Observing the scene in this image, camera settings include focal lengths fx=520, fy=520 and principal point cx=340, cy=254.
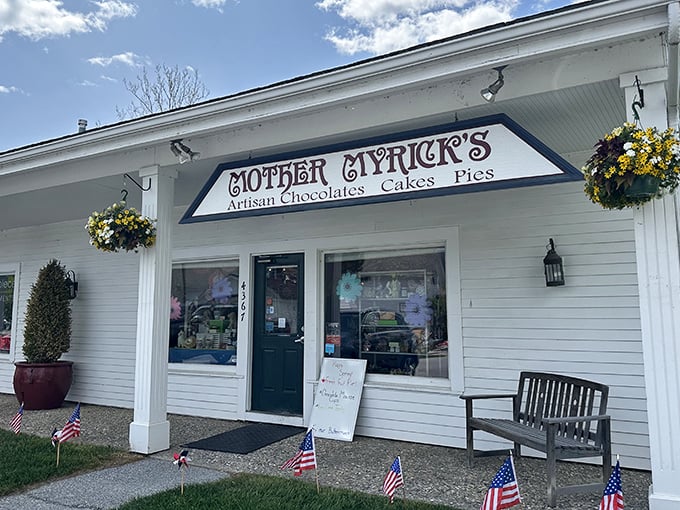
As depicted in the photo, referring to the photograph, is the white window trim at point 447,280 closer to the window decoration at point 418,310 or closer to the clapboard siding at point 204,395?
the window decoration at point 418,310

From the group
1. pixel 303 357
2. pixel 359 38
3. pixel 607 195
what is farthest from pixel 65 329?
pixel 359 38

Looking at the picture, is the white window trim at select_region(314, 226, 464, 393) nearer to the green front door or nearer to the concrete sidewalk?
the green front door

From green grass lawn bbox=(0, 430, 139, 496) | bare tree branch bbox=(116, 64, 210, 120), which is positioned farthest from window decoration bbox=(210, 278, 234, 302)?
bare tree branch bbox=(116, 64, 210, 120)

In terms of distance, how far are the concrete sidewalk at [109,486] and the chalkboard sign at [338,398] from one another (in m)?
1.43

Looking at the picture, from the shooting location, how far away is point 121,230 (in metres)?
4.40

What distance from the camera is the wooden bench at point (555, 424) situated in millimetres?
3336

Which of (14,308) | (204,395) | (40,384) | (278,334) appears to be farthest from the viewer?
(14,308)

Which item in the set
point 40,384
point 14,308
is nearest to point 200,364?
point 40,384

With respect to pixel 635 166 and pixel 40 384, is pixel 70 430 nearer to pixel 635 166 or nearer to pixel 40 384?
pixel 40 384

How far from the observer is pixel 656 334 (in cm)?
278

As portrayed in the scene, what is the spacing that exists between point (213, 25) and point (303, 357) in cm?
862

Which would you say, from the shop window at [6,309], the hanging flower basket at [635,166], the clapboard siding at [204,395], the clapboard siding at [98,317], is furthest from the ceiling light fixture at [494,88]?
the shop window at [6,309]

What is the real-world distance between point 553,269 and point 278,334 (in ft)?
9.97

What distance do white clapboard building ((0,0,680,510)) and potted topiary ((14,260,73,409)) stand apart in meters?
0.37
